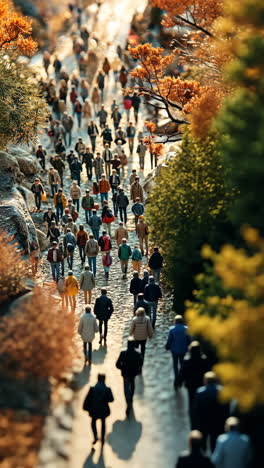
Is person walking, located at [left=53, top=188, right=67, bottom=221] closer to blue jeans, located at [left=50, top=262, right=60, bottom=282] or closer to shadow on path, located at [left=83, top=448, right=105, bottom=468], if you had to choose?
blue jeans, located at [left=50, top=262, right=60, bottom=282]

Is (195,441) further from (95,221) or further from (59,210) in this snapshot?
(59,210)

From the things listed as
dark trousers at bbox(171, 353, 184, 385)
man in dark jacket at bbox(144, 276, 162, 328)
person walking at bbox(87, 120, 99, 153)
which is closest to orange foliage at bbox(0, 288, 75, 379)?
dark trousers at bbox(171, 353, 184, 385)

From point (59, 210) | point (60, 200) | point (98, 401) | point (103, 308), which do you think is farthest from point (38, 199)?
point (98, 401)

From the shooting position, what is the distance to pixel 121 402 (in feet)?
52.3

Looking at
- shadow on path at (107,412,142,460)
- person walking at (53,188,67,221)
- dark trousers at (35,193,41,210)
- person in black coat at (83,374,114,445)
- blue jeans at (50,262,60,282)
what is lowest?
shadow on path at (107,412,142,460)

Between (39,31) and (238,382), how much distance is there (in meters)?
56.8

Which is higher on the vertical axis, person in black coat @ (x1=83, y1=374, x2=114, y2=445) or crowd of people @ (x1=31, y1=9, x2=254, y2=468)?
crowd of people @ (x1=31, y1=9, x2=254, y2=468)

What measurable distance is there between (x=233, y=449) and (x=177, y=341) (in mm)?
4552

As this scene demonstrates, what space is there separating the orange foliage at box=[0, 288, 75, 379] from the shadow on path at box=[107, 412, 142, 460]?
1.61m

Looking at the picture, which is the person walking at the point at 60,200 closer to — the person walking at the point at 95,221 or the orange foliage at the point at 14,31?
the person walking at the point at 95,221

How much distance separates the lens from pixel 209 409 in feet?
43.4

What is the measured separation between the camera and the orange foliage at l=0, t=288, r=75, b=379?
46.7 ft

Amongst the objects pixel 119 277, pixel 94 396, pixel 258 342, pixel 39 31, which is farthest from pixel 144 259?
pixel 39 31

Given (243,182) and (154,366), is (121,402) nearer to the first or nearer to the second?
(154,366)
